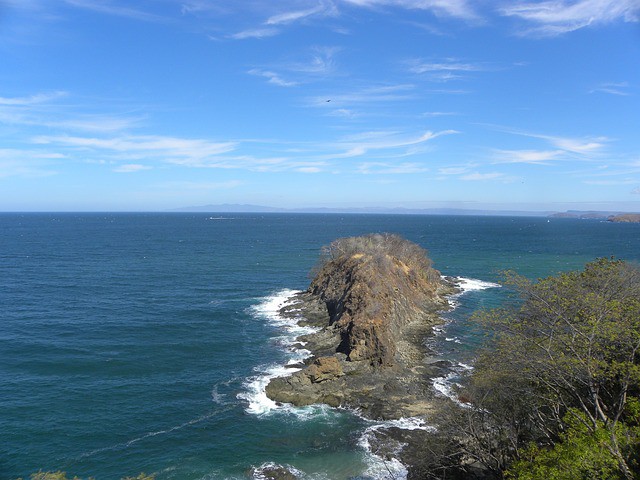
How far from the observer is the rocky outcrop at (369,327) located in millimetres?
39781

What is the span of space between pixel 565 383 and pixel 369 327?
28362 mm

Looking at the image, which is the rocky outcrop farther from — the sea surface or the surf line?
the surf line

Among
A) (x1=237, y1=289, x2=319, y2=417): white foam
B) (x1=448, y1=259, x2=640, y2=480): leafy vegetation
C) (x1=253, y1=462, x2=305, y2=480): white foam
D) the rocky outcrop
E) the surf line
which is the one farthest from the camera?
the rocky outcrop

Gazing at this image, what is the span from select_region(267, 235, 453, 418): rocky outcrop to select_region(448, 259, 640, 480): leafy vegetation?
12.3 metres

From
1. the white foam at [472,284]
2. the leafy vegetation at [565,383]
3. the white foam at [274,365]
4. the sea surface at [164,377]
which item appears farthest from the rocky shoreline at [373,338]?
the leafy vegetation at [565,383]

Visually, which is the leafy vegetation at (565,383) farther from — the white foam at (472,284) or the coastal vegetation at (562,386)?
the white foam at (472,284)

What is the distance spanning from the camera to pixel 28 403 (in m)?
37.0

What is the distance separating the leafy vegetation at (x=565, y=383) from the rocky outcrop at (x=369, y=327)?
12.3 meters

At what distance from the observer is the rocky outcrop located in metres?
39.8

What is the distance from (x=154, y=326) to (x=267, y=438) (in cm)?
3118

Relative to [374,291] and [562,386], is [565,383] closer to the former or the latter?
[562,386]

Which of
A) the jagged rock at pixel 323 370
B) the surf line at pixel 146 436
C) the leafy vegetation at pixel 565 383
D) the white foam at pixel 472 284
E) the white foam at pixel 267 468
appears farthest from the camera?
the white foam at pixel 472 284

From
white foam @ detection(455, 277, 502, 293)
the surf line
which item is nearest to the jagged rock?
the surf line

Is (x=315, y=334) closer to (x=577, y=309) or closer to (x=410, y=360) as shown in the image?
(x=410, y=360)
